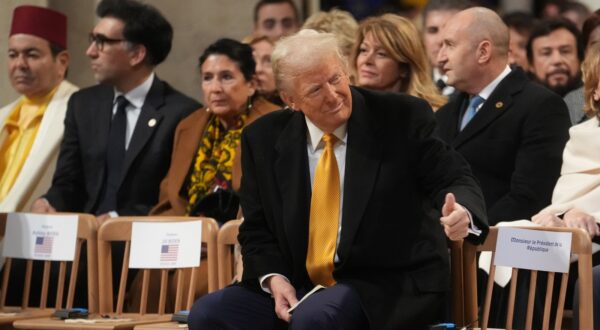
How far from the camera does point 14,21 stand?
743 cm

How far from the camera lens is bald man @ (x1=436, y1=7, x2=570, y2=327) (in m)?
5.77

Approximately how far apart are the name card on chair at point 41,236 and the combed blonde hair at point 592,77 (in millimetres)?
2360

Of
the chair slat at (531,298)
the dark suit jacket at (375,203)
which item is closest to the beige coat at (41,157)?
the dark suit jacket at (375,203)

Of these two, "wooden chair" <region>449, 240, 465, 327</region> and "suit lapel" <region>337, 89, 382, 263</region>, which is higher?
"suit lapel" <region>337, 89, 382, 263</region>

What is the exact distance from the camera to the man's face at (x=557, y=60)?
717 cm

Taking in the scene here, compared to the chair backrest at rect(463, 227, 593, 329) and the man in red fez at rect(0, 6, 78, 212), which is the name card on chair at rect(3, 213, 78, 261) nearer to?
the man in red fez at rect(0, 6, 78, 212)

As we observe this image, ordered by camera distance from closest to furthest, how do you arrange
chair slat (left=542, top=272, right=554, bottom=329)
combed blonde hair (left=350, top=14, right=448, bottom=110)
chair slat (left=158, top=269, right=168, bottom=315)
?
chair slat (left=542, top=272, right=554, bottom=329)
chair slat (left=158, top=269, right=168, bottom=315)
combed blonde hair (left=350, top=14, right=448, bottom=110)

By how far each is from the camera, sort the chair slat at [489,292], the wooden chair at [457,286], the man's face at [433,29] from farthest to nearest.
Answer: the man's face at [433,29], the wooden chair at [457,286], the chair slat at [489,292]

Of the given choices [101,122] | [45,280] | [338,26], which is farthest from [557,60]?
[45,280]

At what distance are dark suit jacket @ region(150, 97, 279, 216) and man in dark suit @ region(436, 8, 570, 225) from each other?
3.34 ft

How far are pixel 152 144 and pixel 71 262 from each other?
78 centimetres

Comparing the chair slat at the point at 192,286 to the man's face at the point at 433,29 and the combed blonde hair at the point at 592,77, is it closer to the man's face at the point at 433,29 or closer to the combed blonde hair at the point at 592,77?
the combed blonde hair at the point at 592,77

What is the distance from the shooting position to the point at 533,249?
4840 millimetres

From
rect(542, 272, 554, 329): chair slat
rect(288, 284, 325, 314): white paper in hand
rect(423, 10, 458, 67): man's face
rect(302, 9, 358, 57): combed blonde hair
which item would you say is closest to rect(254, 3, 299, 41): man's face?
rect(302, 9, 358, 57): combed blonde hair
